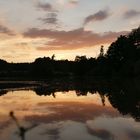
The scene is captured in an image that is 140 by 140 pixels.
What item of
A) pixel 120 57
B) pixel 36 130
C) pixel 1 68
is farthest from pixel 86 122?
pixel 1 68

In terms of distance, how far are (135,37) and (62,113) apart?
96058 mm

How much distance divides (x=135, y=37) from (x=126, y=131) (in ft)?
341

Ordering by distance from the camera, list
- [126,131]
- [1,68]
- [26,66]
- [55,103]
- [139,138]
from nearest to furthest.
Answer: [139,138]
[126,131]
[55,103]
[1,68]
[26,66]

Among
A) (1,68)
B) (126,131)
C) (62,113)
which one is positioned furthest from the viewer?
(1,68)

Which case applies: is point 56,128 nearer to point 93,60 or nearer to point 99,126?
point 99,126

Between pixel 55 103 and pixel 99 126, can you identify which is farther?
pixel 55 103

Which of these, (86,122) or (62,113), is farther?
(62,113)

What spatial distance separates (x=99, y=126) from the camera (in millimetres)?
21203

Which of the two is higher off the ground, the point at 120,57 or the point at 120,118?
the point at 120,57

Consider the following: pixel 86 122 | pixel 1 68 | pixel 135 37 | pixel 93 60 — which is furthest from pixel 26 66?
A: pixel 86 122

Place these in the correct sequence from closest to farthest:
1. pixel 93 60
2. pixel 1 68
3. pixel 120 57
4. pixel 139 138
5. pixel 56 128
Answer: pixel 139 138 → pixel 56 128 → pixel 120 57 → pixel 93 60 → pixel 1 68

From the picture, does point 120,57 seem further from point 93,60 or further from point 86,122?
point 86,122

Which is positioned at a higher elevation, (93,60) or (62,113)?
(93,60)

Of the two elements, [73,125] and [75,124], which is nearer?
[73,125]
